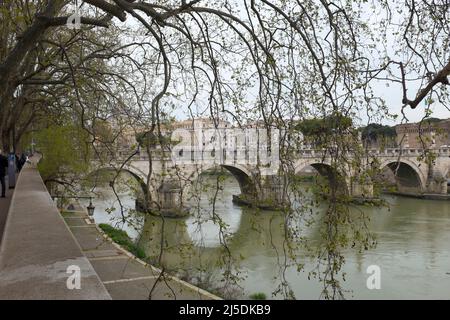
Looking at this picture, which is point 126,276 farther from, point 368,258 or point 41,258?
point 368,258

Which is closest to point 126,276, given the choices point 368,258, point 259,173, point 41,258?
point 259,173

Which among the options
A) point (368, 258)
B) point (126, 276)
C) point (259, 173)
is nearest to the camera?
point (259, 173)

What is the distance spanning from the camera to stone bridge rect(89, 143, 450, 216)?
3.24 meters

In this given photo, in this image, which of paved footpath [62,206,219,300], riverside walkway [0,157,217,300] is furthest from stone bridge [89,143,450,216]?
paved footpath [62,206,219,300]

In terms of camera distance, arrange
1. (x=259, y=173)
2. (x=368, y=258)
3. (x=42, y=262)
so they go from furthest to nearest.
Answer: (x=368, y=258) → (x=259, y=173) → (x=42, y=262)

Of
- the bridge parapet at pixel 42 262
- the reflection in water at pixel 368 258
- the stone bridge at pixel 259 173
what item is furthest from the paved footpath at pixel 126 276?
the bridge parapet at pixel 42 262

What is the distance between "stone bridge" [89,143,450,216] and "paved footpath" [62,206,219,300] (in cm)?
127

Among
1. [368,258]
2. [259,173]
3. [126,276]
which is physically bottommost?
[368,258]

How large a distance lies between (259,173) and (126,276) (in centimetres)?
523

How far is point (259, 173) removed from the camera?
3561 mm

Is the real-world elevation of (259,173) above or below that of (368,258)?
above

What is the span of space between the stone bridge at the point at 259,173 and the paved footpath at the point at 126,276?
1.27m
